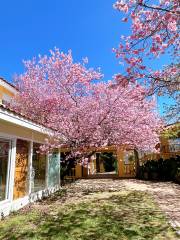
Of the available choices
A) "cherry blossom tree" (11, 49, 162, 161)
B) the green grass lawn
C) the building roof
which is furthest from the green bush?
the building roof

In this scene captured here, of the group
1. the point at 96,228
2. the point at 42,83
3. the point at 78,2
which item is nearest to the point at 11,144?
the point at 96,228

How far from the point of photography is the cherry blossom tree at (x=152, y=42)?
5.70 meters

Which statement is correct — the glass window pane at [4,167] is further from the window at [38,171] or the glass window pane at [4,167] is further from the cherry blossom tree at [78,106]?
the cherry blossom tree at [78,106]

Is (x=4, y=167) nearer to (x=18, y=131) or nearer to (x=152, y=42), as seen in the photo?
(x=18, y=131)

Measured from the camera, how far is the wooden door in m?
8.89

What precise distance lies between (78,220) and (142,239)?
2.48 m

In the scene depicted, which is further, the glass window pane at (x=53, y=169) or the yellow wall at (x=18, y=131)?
the glass window pane at (x=53, y=169)

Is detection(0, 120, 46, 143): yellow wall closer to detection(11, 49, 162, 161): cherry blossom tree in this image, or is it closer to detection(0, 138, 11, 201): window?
detection(0, 138, 11, 201): window

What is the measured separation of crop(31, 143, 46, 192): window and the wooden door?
68cm

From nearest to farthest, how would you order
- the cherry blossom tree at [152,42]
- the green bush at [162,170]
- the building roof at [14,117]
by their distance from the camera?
the cherry blossom tree at [152,42]
the building roof at [14,117]
the green bush at [162,170]

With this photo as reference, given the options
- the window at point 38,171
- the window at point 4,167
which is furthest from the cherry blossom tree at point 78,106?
the window at point 4,167

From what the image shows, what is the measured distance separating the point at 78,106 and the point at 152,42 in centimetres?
821

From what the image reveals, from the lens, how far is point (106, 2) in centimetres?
709

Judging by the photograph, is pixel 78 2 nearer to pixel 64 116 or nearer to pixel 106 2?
pixel 106 2
